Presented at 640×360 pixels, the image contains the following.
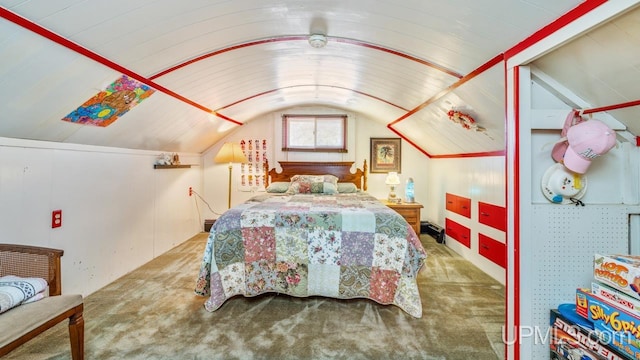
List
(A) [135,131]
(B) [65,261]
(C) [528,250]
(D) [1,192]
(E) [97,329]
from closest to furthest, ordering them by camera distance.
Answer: (C) [528,250] < (D) [1,192] < (E) [97,329] < (B) [65,261] < (A) [135,131]

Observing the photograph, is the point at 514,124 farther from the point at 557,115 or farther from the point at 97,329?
the point at 97,329

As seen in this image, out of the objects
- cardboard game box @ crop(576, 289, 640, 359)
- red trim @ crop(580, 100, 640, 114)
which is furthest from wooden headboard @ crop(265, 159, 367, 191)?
cardboard game box @ crop(576, 289, 640, 359)

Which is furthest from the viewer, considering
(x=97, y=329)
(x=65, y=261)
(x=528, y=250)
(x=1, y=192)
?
(x=65, y=261)

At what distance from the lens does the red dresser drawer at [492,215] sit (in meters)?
3.00

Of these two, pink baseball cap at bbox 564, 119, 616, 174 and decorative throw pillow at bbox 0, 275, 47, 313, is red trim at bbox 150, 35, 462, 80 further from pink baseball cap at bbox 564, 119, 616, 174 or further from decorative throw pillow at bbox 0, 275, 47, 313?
decorative throw pillow at bbox 0, 275, 47, 313

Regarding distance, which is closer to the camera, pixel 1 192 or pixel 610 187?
pixel 610 187

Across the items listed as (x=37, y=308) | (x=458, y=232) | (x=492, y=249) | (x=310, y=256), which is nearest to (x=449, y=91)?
(x=492, y=249)

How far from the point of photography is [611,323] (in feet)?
4.27

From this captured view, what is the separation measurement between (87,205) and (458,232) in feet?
14.1

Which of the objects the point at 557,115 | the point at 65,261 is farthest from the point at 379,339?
the point at 65,261

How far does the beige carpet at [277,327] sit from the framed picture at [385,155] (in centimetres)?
255

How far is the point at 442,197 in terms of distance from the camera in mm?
4668

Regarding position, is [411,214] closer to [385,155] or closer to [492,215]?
[385,155]

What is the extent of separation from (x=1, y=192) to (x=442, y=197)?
487cm
